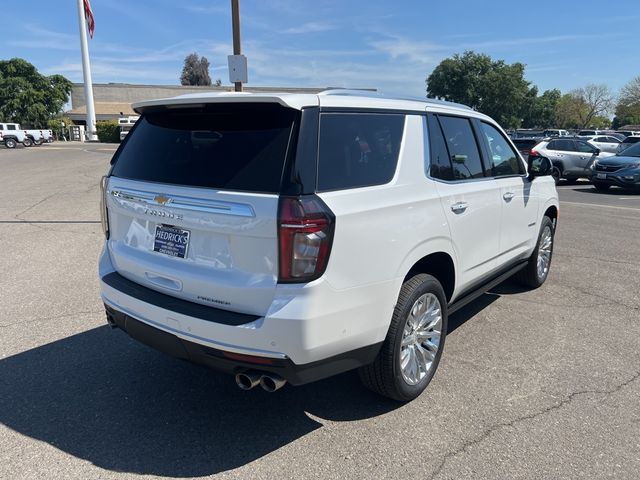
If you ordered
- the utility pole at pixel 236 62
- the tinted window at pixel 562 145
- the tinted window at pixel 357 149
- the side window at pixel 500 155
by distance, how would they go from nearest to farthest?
1. the tinted window at pixel 357 149
2. the side window at pixel 500 155
3. the utility pole at pixel 236 62
4. the tinted window at pixel 562 145

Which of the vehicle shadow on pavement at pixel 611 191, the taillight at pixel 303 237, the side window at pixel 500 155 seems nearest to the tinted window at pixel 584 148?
the vehicle shadow on pavement at pixel 611 191

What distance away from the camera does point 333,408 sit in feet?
10.7

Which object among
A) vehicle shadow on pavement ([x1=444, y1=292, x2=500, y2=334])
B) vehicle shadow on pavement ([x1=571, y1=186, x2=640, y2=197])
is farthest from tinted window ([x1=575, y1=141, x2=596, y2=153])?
vehicle shadow on pavement ([x1=444, y1=292, x2=500, y2=334])

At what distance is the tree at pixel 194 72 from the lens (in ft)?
351

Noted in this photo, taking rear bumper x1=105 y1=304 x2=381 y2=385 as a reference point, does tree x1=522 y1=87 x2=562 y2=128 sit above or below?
above

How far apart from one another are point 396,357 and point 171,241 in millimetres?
1506

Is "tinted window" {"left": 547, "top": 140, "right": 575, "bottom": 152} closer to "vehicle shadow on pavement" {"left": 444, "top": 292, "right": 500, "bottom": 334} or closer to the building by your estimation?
"vehicle shadow on pavement" {"left": 444, "top": 292, "right": 500, "bottom": 334}

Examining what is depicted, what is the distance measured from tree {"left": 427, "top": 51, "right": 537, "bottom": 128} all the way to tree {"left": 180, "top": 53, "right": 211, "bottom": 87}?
5724 centimetres

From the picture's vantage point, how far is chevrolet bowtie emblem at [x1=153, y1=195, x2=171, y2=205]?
2797 millimetres

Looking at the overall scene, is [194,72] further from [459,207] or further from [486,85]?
[459,207]

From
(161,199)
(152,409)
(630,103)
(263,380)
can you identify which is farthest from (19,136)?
(630,103)

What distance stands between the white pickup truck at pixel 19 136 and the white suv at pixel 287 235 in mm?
46524

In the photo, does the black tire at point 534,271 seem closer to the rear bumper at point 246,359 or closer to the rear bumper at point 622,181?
the rear bumper at point 246,359

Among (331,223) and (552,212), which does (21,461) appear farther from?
(552,212)
